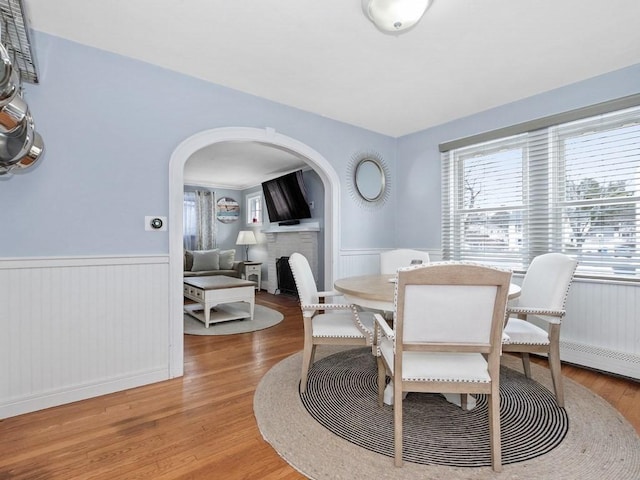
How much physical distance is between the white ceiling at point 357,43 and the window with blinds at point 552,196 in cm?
52

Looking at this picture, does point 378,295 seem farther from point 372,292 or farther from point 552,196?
point 552,196

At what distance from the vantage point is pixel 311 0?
184cm

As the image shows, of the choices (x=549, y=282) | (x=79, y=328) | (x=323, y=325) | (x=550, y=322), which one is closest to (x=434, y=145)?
(x=549, y=282)

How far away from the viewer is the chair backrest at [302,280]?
227 cm

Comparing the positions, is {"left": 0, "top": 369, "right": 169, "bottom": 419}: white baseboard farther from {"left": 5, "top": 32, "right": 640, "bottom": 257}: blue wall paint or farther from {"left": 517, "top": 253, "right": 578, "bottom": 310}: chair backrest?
{"left": 517, "top": 253, "right": 578, "bottom": 310}: chair backrest

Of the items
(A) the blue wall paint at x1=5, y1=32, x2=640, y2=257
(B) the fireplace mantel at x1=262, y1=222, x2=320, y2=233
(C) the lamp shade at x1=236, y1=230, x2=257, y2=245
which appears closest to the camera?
(A) the blue wall paint at x1=5, y1=32, x2=640, y2=257

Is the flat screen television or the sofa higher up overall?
the flat screen television

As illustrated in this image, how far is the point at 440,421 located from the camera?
75.7 inches

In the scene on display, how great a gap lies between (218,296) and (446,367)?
10.4 ft

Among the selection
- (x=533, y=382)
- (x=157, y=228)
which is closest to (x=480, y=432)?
(x=533, y=382)

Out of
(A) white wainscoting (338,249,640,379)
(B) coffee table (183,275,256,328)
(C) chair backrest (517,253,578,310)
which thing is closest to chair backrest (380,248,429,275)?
(C) chair backrest (517,253,578,310)

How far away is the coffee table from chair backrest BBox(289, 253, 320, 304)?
2.00 metres

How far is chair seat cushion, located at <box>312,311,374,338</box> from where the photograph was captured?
7.15ft

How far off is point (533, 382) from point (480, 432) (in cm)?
92
